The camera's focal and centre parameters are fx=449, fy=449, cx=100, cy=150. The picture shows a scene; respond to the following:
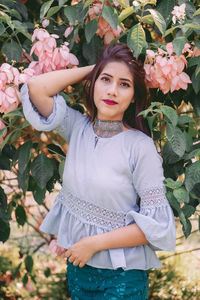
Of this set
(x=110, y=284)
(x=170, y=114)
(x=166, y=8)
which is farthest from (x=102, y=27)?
(x=110, y=284)

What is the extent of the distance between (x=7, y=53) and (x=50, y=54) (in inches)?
7.4

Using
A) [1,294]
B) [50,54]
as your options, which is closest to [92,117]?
[50,54]

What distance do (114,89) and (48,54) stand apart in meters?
0.26

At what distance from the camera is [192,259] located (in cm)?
288

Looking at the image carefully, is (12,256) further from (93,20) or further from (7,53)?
(93,20)

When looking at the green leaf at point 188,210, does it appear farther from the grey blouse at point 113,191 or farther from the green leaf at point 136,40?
the green leaf at point 136,40

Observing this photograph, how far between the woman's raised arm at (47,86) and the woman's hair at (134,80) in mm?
80

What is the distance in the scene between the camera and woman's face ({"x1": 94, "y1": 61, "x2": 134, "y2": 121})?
1.33 meters

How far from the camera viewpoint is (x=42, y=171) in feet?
5.08

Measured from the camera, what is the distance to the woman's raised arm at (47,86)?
1.34 meters

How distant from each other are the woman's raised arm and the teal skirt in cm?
51

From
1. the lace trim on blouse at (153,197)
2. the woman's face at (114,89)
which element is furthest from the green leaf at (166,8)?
the lace trim on blouse at (153,197)

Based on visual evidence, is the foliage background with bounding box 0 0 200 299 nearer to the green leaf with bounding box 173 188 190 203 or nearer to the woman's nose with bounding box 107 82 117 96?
the green leaf with bounding box 173 188 190 203

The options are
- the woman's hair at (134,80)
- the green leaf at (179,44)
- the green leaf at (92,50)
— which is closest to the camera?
the green leaf at (179,44)
